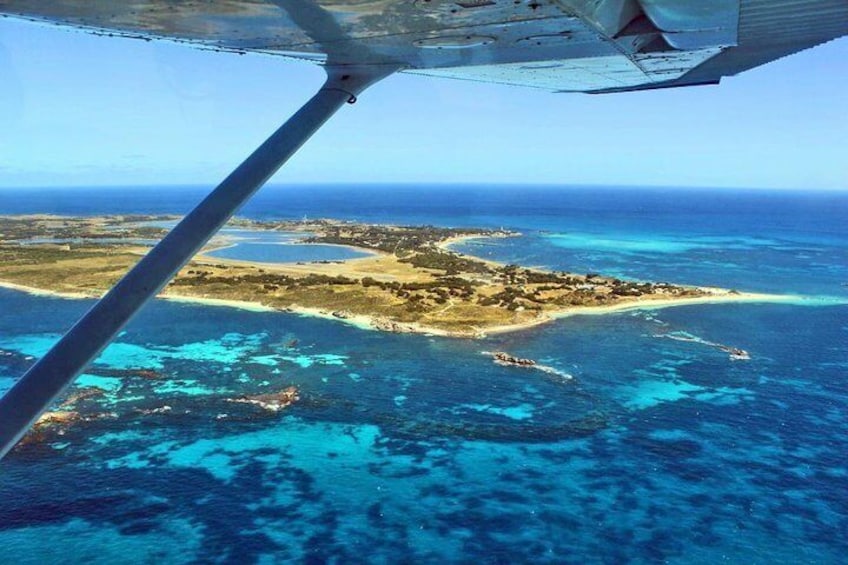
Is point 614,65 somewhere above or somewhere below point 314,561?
above

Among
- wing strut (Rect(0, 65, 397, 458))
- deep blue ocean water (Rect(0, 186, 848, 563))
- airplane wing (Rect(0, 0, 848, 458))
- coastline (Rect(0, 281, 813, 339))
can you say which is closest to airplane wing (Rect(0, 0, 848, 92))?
airplane wing (Rect(0, 0, 848, 458))

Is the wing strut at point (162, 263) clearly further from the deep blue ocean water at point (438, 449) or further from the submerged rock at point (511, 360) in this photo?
the submerged rock at point (511, 360)

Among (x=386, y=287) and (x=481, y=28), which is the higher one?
(x=481, y=28)

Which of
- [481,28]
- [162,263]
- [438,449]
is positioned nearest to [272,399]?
[438,449]

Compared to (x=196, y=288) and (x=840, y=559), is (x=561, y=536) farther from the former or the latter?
(x=196, y=288)

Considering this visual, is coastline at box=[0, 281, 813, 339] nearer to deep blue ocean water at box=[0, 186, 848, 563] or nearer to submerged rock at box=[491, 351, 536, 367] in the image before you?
deep blue ocean water at box=[0, 186, 848, 563]

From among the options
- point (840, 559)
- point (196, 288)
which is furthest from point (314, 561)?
point (196, 288)

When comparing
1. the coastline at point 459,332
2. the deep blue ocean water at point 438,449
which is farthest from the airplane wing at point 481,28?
→ the coastline at point 459,332

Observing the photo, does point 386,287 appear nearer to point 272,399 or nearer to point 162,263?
point 272,399

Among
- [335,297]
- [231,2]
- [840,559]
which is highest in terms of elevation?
[231,2]
